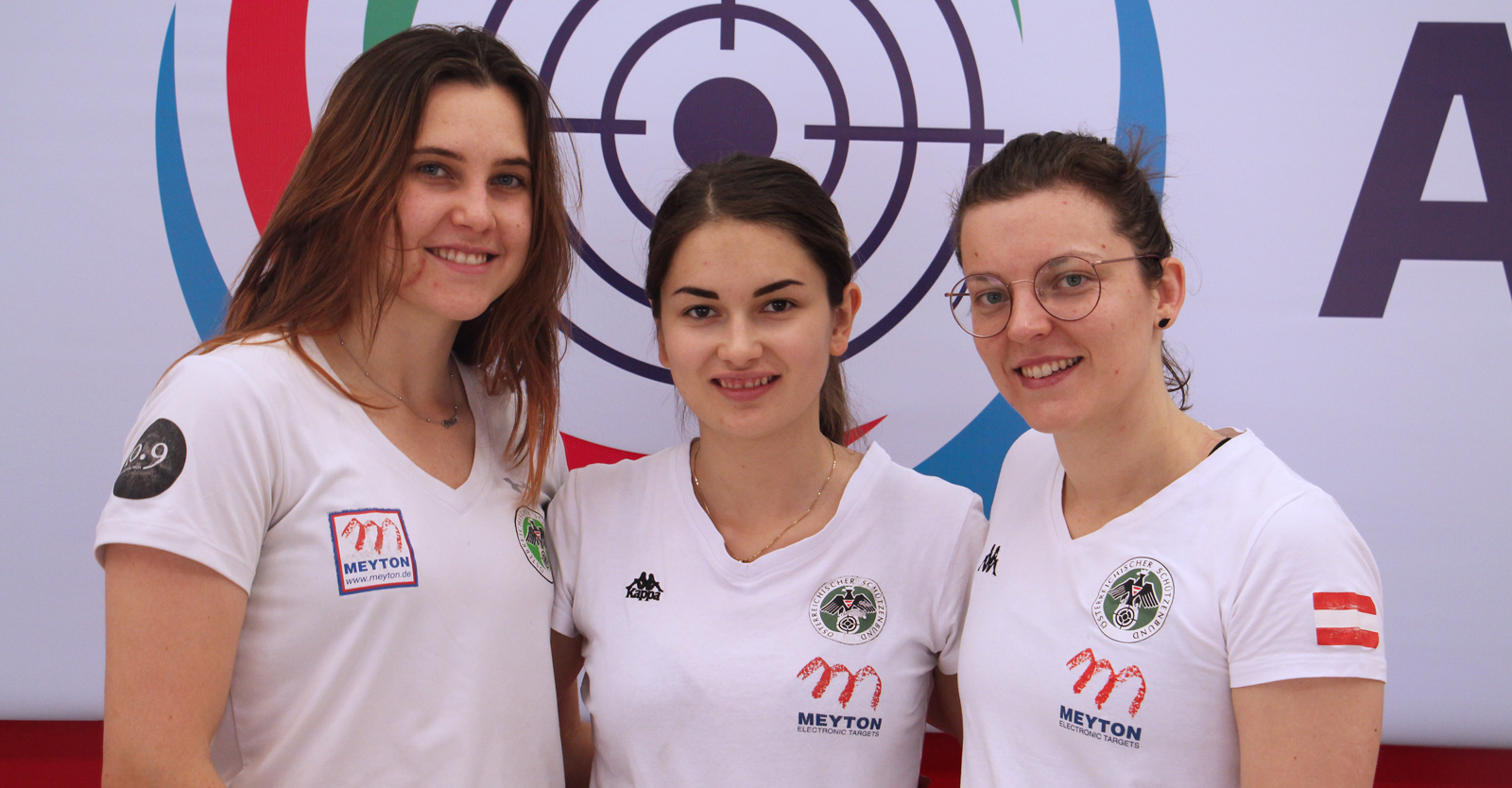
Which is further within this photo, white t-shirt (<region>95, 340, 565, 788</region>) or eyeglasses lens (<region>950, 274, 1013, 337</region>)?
eyeglasses lens (<region>950, 274, 1013, 337</region>)

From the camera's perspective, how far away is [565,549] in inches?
67.1

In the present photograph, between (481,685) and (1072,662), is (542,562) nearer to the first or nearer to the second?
(481,685)

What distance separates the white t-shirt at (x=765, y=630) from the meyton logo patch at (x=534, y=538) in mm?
45

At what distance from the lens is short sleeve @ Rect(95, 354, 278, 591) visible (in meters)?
1.20

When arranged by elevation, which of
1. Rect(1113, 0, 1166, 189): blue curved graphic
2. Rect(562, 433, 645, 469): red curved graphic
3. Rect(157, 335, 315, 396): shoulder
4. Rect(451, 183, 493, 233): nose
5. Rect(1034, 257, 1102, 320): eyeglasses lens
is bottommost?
Rect(562, 433, 645, 469): red curved graphic

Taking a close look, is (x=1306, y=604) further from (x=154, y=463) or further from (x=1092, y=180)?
Answer: (x=154, y=463)

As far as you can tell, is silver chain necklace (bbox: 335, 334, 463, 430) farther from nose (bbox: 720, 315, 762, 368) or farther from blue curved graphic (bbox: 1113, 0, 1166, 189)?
blue curved graphic (bbox: 1113, 0, 1166, 189)

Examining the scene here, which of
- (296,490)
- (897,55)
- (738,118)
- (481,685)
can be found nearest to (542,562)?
(481,685)

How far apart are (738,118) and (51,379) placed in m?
1.70

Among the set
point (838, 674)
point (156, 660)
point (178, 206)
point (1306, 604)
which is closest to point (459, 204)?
point (156, 660)

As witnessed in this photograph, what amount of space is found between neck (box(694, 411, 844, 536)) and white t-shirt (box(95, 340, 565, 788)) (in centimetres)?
43

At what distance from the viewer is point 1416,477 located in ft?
6.98

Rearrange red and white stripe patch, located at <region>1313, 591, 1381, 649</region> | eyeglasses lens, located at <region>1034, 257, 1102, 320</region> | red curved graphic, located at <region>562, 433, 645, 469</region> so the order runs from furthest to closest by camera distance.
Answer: red curved graphic, located at <region>562, 433, 645, 469</region>, eyeglasses lens, located at <region>1034, 257, 1102, 320</region>, red and white stripe patch, located at <region>1313, 591, 1381, 649</region>

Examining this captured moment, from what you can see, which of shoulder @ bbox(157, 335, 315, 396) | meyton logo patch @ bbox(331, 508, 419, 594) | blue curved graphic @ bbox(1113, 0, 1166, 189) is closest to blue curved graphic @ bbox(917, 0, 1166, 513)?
blue curved graphic @ bbox(1113, 0, 1166, 189)
